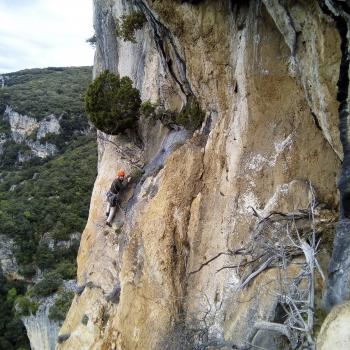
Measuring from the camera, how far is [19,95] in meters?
65.6

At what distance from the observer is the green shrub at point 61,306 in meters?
25.1

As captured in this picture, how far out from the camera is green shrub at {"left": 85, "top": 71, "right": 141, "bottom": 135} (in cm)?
1397

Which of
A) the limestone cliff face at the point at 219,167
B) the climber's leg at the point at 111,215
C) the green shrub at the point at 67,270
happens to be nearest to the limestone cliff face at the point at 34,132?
the green shrub at the point at 67,270

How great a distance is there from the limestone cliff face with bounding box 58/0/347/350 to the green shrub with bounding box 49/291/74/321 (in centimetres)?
1272

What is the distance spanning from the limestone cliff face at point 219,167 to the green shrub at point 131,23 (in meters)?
0.50

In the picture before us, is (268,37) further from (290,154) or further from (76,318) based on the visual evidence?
(76,318)

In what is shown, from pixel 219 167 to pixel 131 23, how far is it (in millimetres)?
5453

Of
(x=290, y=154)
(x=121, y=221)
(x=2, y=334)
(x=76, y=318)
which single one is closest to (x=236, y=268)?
(x=290, y=154)

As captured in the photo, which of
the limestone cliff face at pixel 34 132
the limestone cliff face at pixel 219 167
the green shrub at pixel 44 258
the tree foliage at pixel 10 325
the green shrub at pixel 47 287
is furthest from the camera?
the limestone cliff face at pixel 34 132

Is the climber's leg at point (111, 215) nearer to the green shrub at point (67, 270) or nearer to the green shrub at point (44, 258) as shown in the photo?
the green shrub at point (67, 270)

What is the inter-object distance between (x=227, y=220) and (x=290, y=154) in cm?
205

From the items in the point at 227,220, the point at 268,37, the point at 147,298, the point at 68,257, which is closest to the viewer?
the point at 268,37

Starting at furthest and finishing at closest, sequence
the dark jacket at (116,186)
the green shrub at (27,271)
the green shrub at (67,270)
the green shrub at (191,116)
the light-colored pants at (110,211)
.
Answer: the green shrub at (27,271), the green shrub at (67,270), the light-colored pants at (110,211), the dark jacket at (116,186), the green shrub at (191,116)

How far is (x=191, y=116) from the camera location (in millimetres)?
11758
